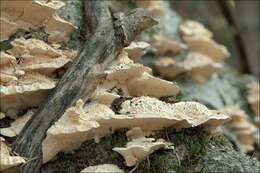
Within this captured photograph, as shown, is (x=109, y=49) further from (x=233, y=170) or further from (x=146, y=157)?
(x=233, y=170)

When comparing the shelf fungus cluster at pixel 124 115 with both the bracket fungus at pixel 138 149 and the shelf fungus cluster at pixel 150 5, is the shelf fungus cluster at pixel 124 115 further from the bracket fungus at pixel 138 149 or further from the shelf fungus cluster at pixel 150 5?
the shelf fungus cluster at pixel 150 5

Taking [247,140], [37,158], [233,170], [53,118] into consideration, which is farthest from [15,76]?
[247,140]

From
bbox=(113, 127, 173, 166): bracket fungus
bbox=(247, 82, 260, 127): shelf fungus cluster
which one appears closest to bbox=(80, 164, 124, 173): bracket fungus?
bbox=(113, 127, 173, 166): bracket fungus

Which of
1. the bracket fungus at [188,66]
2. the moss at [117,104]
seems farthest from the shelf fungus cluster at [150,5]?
the moss at [117,104]

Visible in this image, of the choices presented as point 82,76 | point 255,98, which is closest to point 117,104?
point 82,76

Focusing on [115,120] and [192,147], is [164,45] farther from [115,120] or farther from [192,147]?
[115,120]

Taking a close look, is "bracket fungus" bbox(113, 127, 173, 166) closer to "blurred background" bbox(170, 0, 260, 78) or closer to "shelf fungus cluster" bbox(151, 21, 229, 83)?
"shelf fungus cluster" bbox(151, 21, 229, 83)
